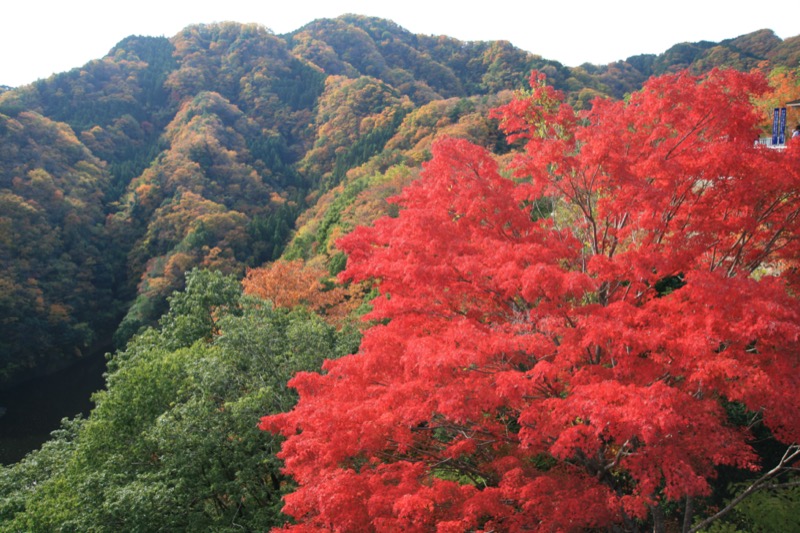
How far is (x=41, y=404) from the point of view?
31.9 metres

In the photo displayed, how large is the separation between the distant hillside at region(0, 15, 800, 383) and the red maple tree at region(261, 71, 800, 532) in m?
21.5

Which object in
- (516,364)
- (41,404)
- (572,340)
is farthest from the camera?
(41,404)

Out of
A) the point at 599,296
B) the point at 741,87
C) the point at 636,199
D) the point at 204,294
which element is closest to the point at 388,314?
the point at 599,296

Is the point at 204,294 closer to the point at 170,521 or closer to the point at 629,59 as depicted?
the point at 170,521

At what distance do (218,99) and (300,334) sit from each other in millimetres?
62765

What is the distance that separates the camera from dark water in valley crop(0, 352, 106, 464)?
27875 millimetres

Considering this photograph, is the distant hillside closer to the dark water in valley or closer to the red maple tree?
the dark water in valley

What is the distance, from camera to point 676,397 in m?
5.21

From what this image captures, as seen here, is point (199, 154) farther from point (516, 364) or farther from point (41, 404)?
point (516, 364)

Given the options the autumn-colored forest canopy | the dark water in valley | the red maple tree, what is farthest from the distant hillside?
the red maple tree

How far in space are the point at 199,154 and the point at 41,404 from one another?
29.6 metres

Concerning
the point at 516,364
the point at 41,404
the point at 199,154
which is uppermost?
the point at 199,154

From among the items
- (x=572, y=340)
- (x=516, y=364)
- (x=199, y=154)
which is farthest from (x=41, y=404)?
(x=572, y=340)

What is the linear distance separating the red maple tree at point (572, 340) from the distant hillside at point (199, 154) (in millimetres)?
21510
